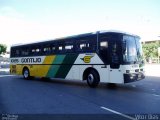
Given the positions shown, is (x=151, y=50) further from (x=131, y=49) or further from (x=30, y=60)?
(x=131, y=49)

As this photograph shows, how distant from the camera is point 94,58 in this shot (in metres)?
13.7

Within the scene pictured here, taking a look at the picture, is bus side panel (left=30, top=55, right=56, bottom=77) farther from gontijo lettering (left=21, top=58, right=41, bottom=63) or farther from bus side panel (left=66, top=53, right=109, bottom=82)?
bus side panel (left=66, top=53, right=109, bottom=82)

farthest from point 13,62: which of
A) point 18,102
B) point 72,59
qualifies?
point 18,102

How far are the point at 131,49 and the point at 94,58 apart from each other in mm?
2042

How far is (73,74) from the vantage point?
15.3m

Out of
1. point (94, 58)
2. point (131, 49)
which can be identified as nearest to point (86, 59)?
point (94, 58)

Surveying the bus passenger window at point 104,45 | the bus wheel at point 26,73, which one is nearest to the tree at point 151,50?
the bus wheel at point 26,73

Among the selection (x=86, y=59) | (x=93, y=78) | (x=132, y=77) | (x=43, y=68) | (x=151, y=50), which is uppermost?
(x=151, y=50)

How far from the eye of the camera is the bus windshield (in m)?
12.6

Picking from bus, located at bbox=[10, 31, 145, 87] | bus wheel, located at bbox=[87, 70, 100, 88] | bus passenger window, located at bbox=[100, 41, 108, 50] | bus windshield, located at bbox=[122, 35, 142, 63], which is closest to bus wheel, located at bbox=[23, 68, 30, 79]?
bus, located at bbox=[10, 31, 145, 87]

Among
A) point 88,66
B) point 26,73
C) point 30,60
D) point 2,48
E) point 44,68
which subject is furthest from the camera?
point 2,48

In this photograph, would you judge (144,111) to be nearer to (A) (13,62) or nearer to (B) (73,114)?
(B) (73,114)

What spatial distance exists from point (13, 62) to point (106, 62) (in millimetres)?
11368

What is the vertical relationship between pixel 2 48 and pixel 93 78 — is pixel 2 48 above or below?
above
